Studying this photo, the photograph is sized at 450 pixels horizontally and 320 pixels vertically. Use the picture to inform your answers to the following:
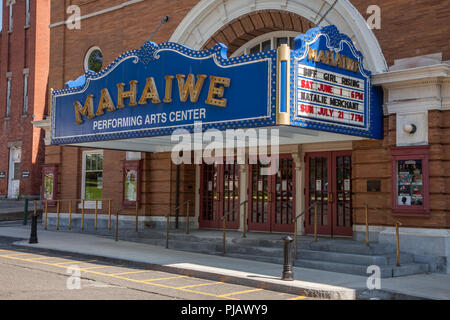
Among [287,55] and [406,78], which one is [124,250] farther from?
[406,78]

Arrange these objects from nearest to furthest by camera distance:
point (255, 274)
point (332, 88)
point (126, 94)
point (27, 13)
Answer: point (255, 274) → point (332, 88) → point (126, 94) → point (27, 13)

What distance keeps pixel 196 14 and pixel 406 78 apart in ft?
25.6

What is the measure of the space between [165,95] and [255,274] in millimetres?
5348

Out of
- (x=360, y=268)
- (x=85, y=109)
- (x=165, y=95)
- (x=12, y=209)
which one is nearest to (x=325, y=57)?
(x=165, y=95)

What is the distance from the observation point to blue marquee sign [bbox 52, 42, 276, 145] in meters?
12.1

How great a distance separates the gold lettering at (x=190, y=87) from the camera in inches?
520

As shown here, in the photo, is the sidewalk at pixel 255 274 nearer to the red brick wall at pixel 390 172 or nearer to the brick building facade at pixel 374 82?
the red brick wall at pixel 390 172

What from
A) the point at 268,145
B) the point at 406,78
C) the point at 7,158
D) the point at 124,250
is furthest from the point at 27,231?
the point at 406,78

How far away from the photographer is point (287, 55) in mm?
11375

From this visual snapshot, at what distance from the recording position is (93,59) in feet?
71.0

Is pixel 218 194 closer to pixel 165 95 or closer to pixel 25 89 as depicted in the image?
pixel 165 95

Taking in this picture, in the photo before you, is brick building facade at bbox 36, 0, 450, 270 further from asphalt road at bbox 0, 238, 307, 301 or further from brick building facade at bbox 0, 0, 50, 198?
brick building facade at bbox 0, 0, 50, 198

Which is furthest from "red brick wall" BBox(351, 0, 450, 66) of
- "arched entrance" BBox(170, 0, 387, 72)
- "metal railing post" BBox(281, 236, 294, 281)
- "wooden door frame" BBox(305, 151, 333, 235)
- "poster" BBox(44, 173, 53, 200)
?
"poster" BBox(44, 173, 53, 200)

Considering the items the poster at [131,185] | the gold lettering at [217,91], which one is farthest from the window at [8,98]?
the gold lettering at [217,91]
